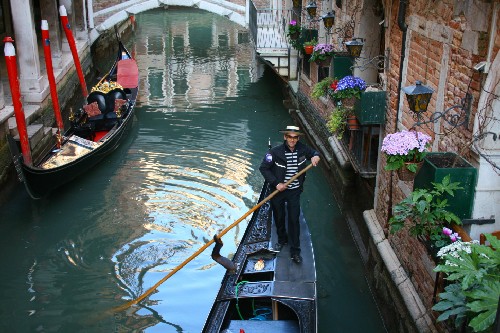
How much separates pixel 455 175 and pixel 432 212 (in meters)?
0.21

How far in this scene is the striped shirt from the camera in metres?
4.01

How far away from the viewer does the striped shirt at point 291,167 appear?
4008mm

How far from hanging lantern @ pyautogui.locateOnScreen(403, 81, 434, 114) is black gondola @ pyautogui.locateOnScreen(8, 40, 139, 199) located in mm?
3832

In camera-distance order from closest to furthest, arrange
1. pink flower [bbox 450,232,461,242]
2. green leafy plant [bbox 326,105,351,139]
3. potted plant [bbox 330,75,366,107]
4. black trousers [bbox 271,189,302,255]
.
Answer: pink flower [bbox 450,232,461,242] < black trousers [bbox 271,189,302,255] < potted plant [bbox 330,75,366,107] < green leafy plant [bbox 326,105,351,139]

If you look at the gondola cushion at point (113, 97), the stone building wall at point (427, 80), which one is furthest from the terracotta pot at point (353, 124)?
the gondola cushion at point (113, 97)

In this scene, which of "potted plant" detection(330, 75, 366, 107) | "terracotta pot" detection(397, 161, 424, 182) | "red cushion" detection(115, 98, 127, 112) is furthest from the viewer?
"red cushion" detection(115, 98, 127, 112)

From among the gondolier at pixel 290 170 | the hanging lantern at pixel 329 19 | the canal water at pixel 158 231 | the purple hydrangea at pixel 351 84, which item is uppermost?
the hanging lantern at pixel 329 19

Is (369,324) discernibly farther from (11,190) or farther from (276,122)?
(276,122)

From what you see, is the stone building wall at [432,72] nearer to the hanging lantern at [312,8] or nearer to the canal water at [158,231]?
the canal water at [158,231]

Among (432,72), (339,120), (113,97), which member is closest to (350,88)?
(339,120)

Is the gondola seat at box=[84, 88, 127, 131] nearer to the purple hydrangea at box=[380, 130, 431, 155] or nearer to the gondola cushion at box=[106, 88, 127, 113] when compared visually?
the gondola cushion at box=[106, 88, 127, 113]

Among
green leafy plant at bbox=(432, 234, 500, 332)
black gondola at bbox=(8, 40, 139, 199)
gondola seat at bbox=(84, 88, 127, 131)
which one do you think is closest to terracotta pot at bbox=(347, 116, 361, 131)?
green leafy plant at bbox=(432, 234, 500, 332)

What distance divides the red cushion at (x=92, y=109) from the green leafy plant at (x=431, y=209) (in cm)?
544

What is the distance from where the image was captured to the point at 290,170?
4.04 m
